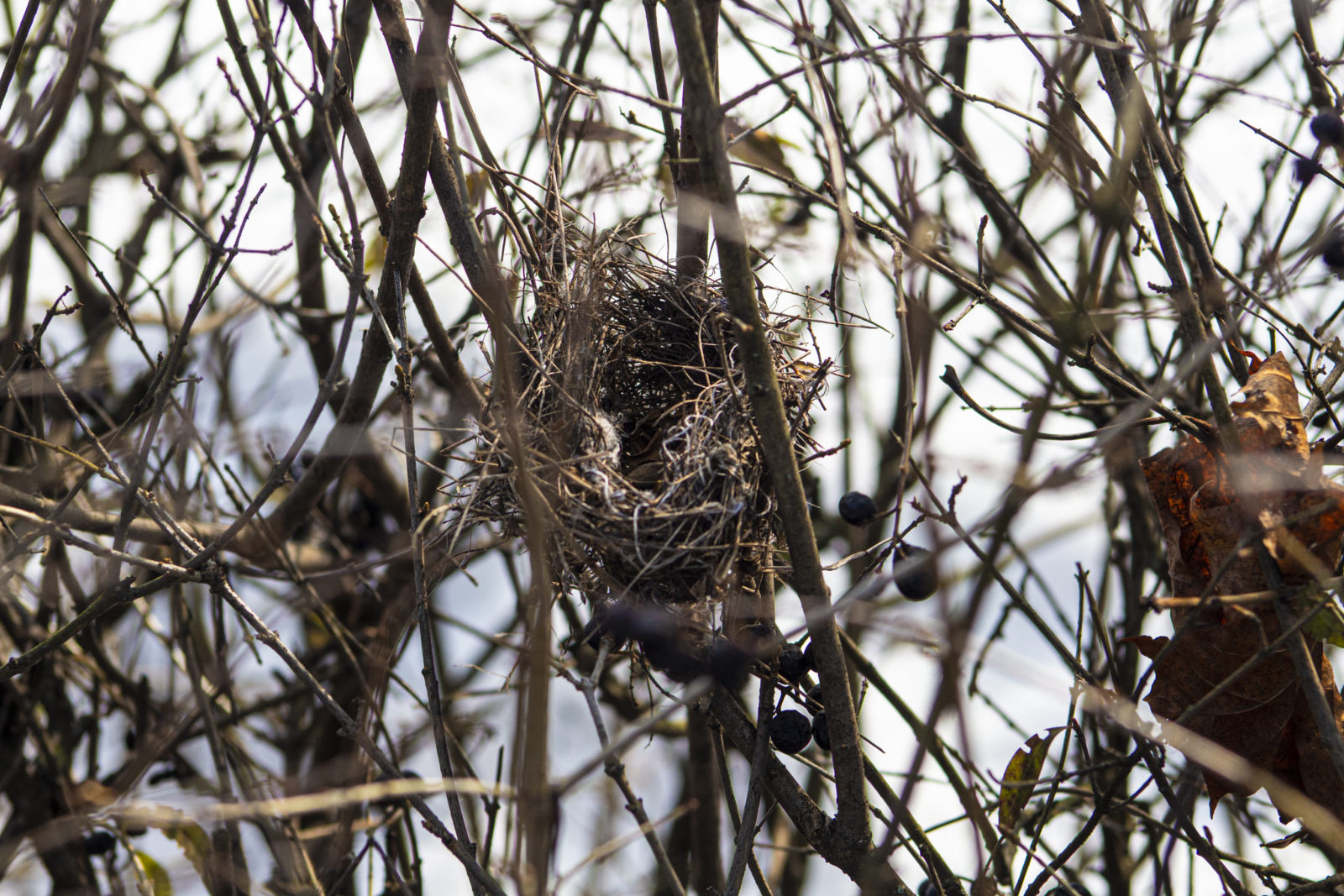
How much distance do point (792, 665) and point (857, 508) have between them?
0.31m

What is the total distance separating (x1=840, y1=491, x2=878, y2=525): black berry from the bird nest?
5.3 inches

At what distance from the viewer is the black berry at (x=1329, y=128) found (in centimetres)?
190

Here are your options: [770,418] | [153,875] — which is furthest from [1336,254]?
[153,875]

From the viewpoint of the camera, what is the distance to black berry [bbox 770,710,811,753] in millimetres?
1828

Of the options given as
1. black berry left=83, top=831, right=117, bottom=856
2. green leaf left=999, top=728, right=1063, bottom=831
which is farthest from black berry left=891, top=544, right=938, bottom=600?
black berry left=83, top=831, right=117, bottom=856

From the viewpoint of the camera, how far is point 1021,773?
1.98 m

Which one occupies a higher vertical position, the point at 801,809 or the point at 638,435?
the point at 638,435

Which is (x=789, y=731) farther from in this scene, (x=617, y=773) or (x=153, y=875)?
(x=153, y=875)

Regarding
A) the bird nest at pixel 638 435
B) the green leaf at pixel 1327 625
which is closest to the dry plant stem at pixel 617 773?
the bird nest at pixel 638 435

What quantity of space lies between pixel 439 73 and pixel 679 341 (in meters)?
0.94

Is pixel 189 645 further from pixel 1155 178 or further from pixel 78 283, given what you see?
pixel 1155 178

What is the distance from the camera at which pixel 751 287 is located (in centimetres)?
148

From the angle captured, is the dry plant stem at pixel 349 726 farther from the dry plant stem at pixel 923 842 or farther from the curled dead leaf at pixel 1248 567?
the curled dead leaf at pixel 1248 567

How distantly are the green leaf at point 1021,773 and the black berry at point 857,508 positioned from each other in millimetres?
514
